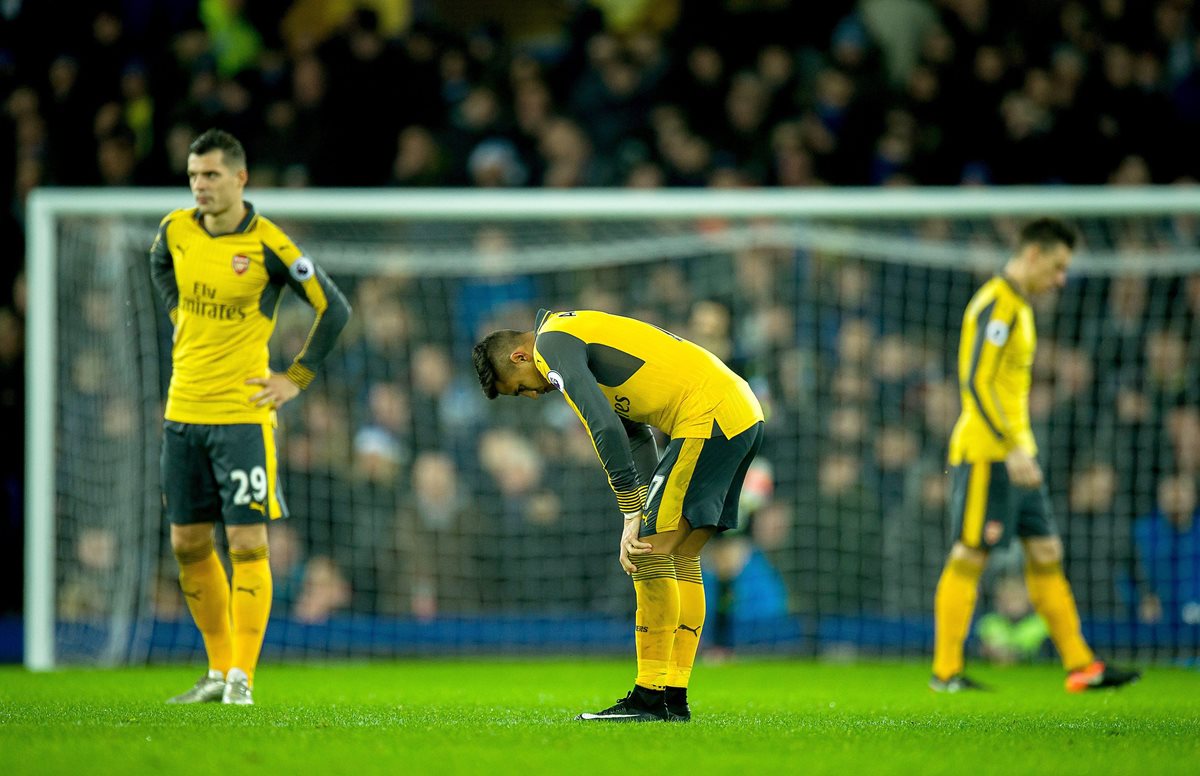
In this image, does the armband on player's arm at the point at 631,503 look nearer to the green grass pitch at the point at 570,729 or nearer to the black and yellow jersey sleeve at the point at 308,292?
the green grass pitch at the point at 570,729

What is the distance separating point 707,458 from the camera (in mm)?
5410

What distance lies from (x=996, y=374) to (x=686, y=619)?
8.58ft

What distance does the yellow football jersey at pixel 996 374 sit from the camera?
7.33 m

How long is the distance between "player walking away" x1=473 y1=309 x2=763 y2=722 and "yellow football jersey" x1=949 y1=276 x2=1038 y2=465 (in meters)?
2.20

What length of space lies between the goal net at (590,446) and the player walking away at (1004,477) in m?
2.11

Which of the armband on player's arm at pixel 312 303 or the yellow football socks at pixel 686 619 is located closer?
the yellow football socks at pixel 686 619

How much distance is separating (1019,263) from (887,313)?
3.42 metres

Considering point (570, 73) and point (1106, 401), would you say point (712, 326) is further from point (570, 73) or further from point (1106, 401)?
point (570, 73)

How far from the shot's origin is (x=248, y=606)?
6.18 meters

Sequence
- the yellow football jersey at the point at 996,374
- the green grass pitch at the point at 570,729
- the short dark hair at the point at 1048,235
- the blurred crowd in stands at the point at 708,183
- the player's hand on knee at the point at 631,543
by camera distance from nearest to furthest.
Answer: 1. the green grass pitch at the point at 570,729
2. the player's hand on knee at the point at 631,543
3. the yellow football jersey at the point at 996,374
4. the short dark hair at the point at 1048,235
5. the blurred crowd in stands at the point at 708,183

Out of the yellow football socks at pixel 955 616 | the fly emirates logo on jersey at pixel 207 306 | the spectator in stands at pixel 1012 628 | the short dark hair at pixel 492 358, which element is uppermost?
the fly emirates logo on jersey at pixel 207 306

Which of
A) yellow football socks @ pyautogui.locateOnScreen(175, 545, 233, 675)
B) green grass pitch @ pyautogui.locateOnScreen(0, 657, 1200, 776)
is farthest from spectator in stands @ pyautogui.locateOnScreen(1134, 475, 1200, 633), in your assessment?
yellow football socks @ pyautogui.locateOnScreen(175, 545, 233, 675)

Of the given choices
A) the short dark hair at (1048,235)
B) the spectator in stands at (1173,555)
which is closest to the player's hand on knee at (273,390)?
the short dark hair at (1048,235)

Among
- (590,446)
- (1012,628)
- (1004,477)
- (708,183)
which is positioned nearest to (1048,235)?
(1004,477)
